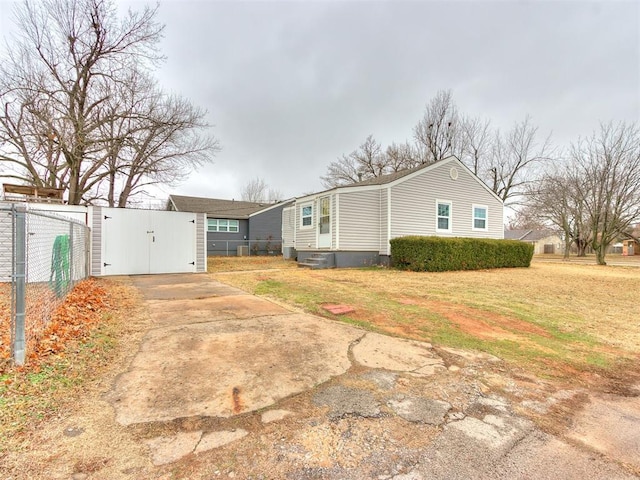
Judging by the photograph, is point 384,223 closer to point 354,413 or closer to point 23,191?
point 354,413

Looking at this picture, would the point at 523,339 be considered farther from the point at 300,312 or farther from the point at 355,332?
the point at 300,312

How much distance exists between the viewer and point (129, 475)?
1593 mm

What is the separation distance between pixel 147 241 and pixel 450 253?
11791mm

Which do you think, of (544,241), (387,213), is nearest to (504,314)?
(387,213)

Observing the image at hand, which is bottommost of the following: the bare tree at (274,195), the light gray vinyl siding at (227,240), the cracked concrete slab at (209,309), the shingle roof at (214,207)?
the cracked concrete slab at (209,309)

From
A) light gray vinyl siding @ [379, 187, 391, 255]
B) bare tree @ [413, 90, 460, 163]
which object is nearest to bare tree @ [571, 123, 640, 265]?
bare tree @ [413, 90, 460, 163]

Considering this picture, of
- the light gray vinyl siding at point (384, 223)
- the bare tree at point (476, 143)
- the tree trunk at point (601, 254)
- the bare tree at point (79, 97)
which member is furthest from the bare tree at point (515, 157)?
the bare tree at point (79, 97)

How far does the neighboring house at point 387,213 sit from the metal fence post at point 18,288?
10546mm

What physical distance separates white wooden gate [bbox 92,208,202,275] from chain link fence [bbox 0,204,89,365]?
91cm

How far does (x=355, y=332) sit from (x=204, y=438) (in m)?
2.71

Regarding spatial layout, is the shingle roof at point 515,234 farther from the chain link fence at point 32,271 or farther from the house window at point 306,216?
the chain link fence at point 32,271

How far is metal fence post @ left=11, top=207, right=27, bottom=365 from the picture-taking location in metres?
2.80

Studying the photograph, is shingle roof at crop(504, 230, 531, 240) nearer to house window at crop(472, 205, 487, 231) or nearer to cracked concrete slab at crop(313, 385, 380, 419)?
house window at crop(472, 205, 487, 231)

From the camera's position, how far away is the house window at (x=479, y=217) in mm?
15742
